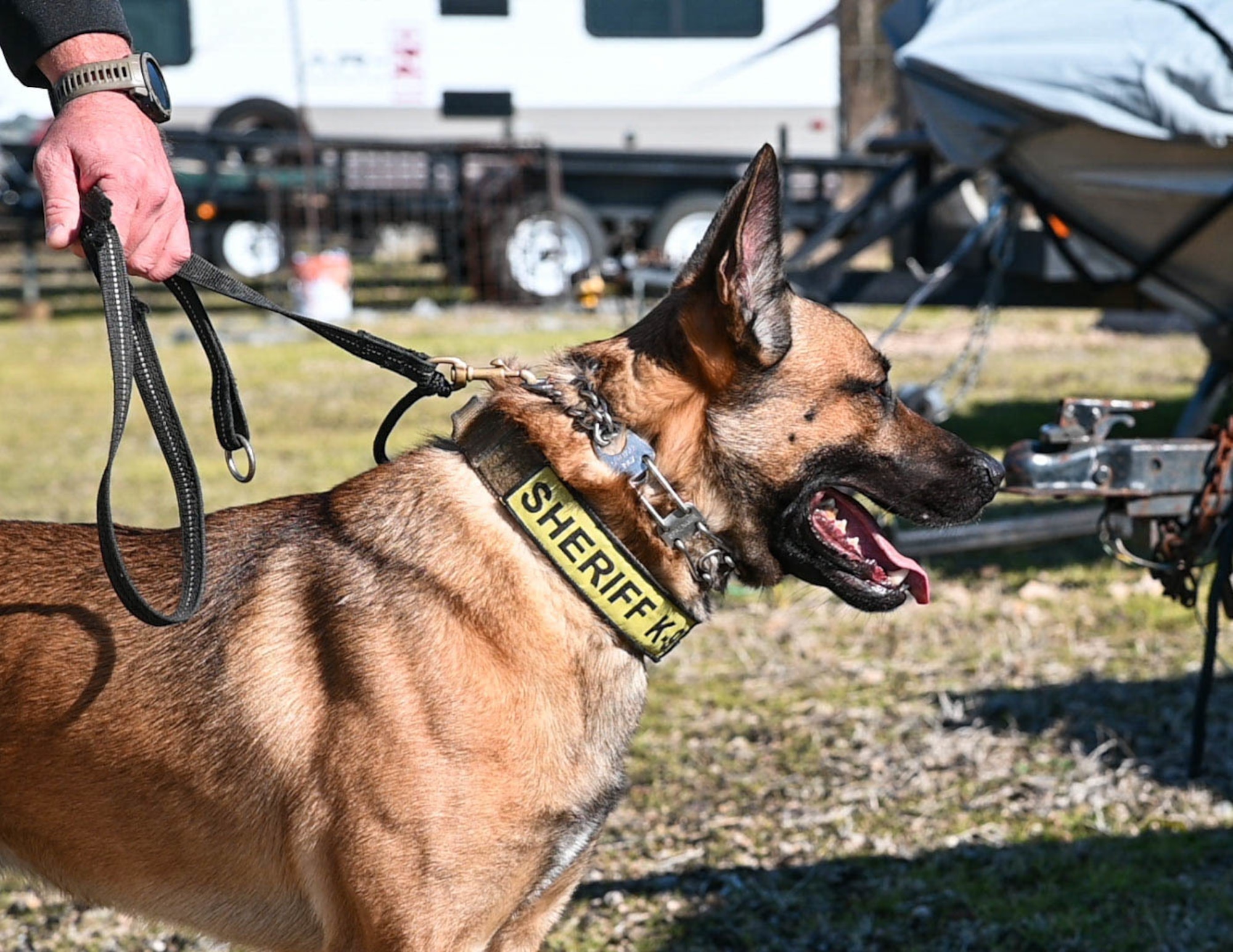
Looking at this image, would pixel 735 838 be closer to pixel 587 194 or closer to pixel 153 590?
pixel 153 590

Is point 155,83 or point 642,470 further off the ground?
point 155,83

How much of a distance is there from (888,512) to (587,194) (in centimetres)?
1406

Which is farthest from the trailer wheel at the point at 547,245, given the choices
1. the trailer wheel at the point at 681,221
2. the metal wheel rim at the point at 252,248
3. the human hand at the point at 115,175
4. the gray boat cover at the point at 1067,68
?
the human hand at the point at 115,175

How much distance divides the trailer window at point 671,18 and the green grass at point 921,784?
11261 mm

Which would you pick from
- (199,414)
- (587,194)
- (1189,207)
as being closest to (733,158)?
Answer: (587,194)

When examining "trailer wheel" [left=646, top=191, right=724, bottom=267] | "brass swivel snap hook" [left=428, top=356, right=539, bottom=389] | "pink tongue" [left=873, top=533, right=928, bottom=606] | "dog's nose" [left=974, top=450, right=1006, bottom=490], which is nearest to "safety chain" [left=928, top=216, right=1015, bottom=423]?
"dog's nose" [left=974, top=450, right=1006, bottom=490]

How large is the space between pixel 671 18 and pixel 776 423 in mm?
15426

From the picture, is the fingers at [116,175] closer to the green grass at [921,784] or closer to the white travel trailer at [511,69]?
the green grass at [921,784]

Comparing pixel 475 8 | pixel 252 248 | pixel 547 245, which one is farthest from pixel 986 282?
pixel 252 248

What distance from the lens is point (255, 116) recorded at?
17000 mm

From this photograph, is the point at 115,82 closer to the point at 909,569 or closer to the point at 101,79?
the point at 101,79

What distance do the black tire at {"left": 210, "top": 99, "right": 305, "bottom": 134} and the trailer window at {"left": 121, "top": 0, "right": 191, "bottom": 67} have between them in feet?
2.64

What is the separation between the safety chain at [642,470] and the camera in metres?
2.39

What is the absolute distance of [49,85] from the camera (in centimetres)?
224
